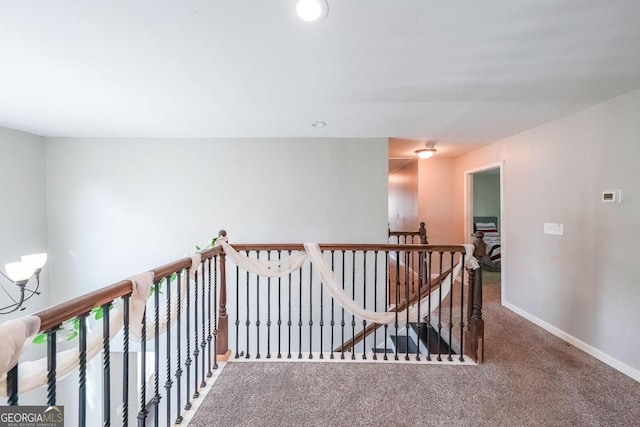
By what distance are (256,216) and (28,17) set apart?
2.42 meters

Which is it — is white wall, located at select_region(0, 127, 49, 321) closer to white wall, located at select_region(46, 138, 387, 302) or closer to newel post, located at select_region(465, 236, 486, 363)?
white wall, located at select_region(46, 138, 387, 302)

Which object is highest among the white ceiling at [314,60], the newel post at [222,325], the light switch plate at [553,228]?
the white ceiling at [314,60]

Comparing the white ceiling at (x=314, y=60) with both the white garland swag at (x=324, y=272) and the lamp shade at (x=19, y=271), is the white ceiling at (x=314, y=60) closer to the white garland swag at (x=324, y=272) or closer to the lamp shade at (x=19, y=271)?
the white garland swag at (x=324, y=272)

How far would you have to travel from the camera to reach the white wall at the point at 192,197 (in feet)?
10.8

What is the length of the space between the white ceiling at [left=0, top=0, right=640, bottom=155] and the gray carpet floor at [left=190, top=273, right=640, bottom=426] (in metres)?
2.19

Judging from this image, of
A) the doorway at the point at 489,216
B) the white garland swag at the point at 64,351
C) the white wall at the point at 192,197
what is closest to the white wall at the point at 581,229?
the white wall at the point at 192,197

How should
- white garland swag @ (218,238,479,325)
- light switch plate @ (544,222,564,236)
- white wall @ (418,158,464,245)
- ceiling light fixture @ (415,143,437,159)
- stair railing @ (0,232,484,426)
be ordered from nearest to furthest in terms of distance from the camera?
stair railing @ (0,232,484,426)
white garland swag @ (218,238,479,325)
light switch plate @ (544,222,564,236)
ceiling light fixture @ (415,143,437,159)
white wall @ (418,158,464,245)

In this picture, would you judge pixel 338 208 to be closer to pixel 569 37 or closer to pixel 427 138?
pixel 427 138

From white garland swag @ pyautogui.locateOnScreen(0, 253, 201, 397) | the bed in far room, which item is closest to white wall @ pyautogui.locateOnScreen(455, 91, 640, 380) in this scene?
the bed in far room

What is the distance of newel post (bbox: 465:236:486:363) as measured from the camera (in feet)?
6.66

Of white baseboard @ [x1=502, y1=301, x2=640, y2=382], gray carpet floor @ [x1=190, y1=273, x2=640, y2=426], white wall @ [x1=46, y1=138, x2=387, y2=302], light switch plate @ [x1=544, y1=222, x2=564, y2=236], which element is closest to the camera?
gray carpet floor @ [x1=190, y1=273, x2=640, y2=426]

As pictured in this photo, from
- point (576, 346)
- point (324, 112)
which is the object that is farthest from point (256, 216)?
point (576, 346)

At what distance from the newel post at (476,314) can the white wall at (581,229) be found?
3.75 ft

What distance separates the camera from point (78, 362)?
986mm
